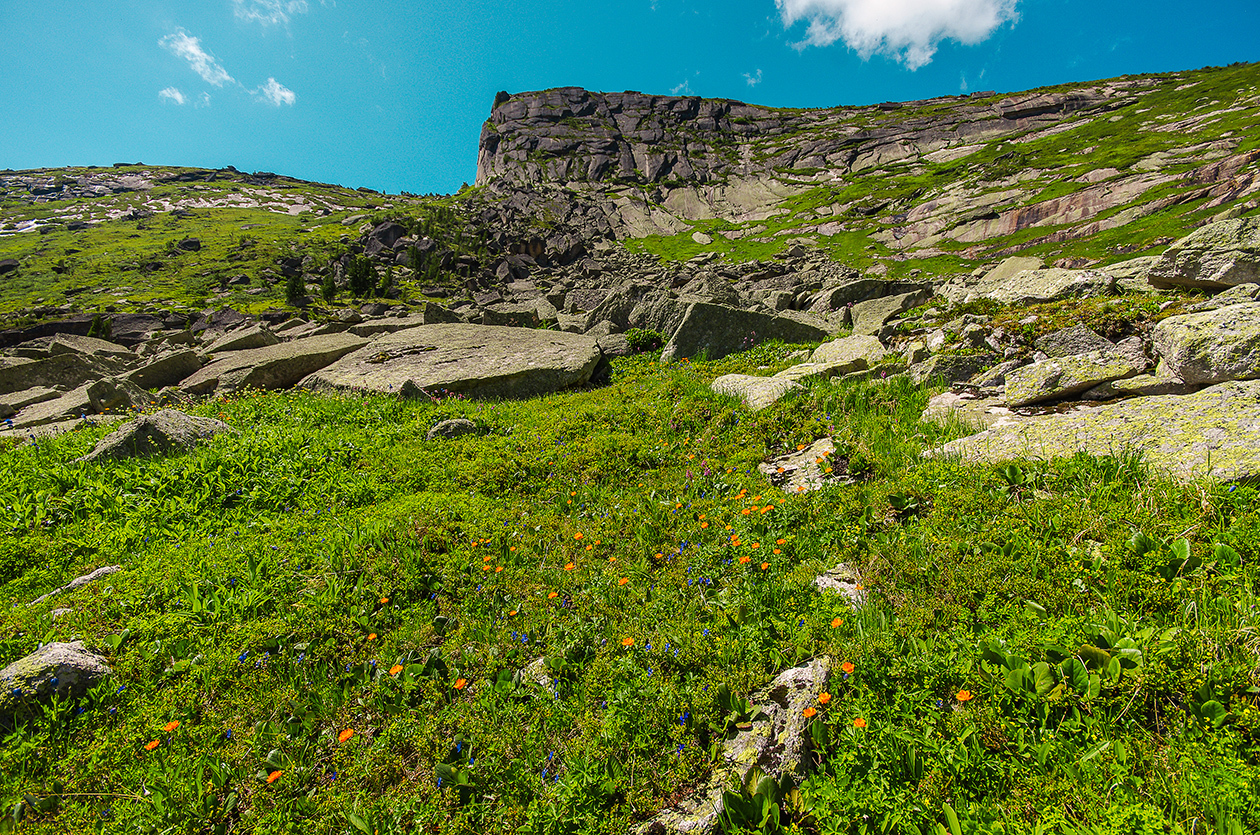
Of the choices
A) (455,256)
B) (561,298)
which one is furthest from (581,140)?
(561,298)

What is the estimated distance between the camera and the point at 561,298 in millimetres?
32406

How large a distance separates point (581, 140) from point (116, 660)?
213 m

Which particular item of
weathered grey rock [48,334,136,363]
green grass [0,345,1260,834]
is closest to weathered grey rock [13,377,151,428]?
weathered grey rock [48,334,136,363]

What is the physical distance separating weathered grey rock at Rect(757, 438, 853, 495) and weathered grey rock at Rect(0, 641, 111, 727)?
6.99 m

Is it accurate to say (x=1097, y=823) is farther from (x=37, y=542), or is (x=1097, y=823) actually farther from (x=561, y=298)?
(x=561, y=298)

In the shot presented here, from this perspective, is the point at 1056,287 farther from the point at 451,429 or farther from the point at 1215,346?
the point at 451,429

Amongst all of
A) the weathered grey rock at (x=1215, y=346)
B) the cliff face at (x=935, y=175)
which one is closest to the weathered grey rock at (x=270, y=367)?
the weathered grey rock at (x=1215, y=346)

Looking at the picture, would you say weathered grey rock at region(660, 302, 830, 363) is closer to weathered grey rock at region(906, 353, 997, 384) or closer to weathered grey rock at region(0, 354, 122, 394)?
weathered grey rock at region(906, 353, 997, 384)

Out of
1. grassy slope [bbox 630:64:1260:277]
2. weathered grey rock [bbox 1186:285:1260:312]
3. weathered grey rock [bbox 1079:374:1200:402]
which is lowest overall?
weathered grey rock [bbox 1079:374:1200:402]

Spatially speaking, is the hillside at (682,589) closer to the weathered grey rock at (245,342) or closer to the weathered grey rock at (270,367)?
the weathered grey rock at (270,367)

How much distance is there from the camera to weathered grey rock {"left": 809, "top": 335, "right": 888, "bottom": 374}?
10.1 m

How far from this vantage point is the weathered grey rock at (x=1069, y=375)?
6.55 m

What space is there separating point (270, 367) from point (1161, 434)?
19095mm

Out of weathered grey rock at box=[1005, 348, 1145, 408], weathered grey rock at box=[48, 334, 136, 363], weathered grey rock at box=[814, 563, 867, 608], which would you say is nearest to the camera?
weathered grey rock at box=[814, 563, 867, 608]
